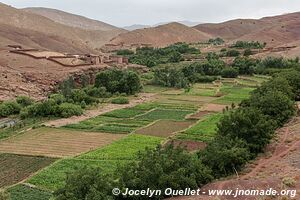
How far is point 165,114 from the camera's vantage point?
43531 mm

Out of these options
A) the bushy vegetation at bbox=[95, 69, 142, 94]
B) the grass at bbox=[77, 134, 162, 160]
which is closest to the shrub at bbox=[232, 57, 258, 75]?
→ the bushy vegetation at bbox=[95, 69, 142, 94]

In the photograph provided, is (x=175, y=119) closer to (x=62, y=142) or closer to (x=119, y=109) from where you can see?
(x=119, y=109)

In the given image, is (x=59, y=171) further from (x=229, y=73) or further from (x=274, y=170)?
(x=229, y=73)

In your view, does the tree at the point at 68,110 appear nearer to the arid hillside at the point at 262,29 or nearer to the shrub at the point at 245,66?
the shrub at the point at 245,66

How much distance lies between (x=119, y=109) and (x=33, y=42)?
166 ft

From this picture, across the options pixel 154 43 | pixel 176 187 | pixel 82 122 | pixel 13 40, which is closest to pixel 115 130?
pixel 82 122

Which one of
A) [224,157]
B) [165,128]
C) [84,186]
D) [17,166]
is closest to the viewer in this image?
[84,186]

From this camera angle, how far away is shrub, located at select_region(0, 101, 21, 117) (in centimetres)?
4372

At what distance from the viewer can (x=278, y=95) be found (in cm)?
3055

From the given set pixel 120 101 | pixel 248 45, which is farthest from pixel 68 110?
pixel 248 45

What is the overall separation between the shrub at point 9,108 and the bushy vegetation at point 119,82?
14156 mm

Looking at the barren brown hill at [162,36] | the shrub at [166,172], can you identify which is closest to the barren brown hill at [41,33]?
the barren brown hill at [162,36]

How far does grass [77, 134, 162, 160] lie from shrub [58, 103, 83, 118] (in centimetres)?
1022

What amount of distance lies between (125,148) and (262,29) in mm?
110312
